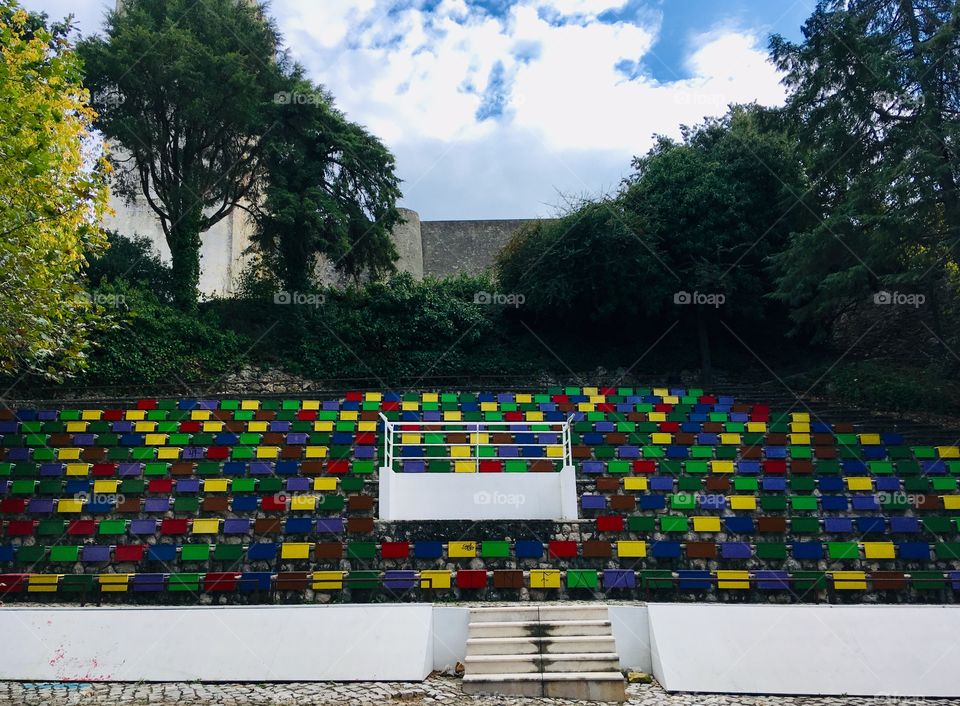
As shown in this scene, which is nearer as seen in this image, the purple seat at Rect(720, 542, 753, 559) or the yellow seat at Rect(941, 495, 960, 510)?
the purple seat at Rect(720, 542, 753, 559)

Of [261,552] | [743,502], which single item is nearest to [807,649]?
[743,502]

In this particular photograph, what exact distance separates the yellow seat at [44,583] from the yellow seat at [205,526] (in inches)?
79.1

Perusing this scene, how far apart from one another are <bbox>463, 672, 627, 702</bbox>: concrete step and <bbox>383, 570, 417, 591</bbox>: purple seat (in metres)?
2.50

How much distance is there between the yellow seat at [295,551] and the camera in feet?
35.7

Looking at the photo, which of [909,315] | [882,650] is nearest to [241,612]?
[882,650]

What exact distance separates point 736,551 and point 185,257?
1810 cm

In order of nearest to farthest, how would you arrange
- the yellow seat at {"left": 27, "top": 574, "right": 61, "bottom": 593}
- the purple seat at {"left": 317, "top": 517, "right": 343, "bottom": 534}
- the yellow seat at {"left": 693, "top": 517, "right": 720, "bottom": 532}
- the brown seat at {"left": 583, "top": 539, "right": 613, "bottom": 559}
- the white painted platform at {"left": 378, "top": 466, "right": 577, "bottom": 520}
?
the yellow seat at {"left": 27, "top": 574, "right": 61, "bottom": 593} < the brown seat at {"left": 583, "top": 539, "right": 613, "bottom": 559} < the purple seat at {"left": 317, "top": 517, "right": 343, "bottom": 534} < the yellow seat at {"left": 693, "top": 517, "right": 720, "bottom": 532} < the white painted platform at {"left": 378, "top": 466, "right": 577, "bottom": 520}

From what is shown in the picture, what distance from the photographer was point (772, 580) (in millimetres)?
10312

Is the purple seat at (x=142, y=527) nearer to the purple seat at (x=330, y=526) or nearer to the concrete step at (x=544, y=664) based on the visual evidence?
the purple seat at (x=330, y=526)

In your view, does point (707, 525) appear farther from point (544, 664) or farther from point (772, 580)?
point (544, 664)

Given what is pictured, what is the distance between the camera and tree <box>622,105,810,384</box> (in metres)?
22.2

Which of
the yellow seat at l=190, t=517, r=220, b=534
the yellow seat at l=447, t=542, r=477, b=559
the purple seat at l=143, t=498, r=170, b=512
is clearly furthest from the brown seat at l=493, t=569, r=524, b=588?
the purple seat at l=143, t=498, r=170, b=512

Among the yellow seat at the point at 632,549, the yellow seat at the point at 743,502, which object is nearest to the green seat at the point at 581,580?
the yellow seat at the point at 632,549

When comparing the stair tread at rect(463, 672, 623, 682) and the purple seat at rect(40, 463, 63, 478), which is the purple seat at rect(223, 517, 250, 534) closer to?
the purple seat at rect(40, 463, 63, 478)
